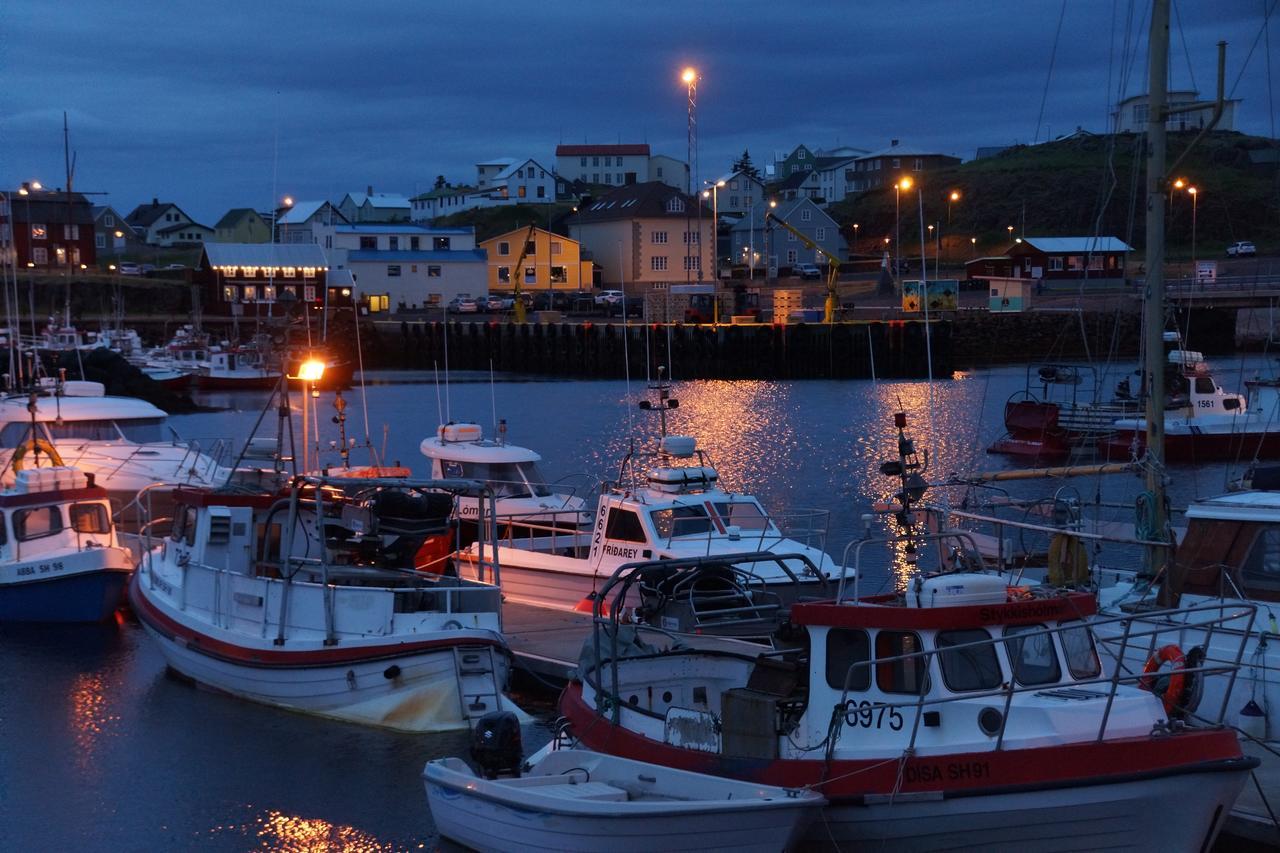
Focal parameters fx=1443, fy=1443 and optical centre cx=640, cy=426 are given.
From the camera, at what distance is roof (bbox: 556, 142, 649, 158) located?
144250 millimetres

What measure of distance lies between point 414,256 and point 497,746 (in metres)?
80.9

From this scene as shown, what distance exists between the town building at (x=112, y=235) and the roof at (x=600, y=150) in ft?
136

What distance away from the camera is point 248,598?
16281 mm

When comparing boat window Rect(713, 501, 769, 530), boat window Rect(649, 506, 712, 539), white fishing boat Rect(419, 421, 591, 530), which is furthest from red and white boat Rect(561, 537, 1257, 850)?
white fishing boat Rect(419, 421, 591, 530)

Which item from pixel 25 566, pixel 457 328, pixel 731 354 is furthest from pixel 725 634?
pixel 457 328

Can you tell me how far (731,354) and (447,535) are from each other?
49.7 m

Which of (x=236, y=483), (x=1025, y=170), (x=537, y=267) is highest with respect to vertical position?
(x=1025, y=170)

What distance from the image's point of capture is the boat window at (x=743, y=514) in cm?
1834

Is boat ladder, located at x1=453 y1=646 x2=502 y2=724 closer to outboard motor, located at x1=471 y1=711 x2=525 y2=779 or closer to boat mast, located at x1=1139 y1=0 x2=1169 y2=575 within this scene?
outboard motor, located at x1=471 y1=711 x2=525 y2=779

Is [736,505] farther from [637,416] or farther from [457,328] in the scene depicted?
[457,328]

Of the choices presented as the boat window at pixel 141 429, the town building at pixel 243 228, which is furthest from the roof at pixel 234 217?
the boat window at pixel 141 429

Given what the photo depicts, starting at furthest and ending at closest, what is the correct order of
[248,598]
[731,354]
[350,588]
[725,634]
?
[731,354], [248,598], [350,588], [725,634]

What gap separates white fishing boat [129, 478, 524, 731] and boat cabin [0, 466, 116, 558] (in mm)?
4030

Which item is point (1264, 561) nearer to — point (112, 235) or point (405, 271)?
point (405, 271)
